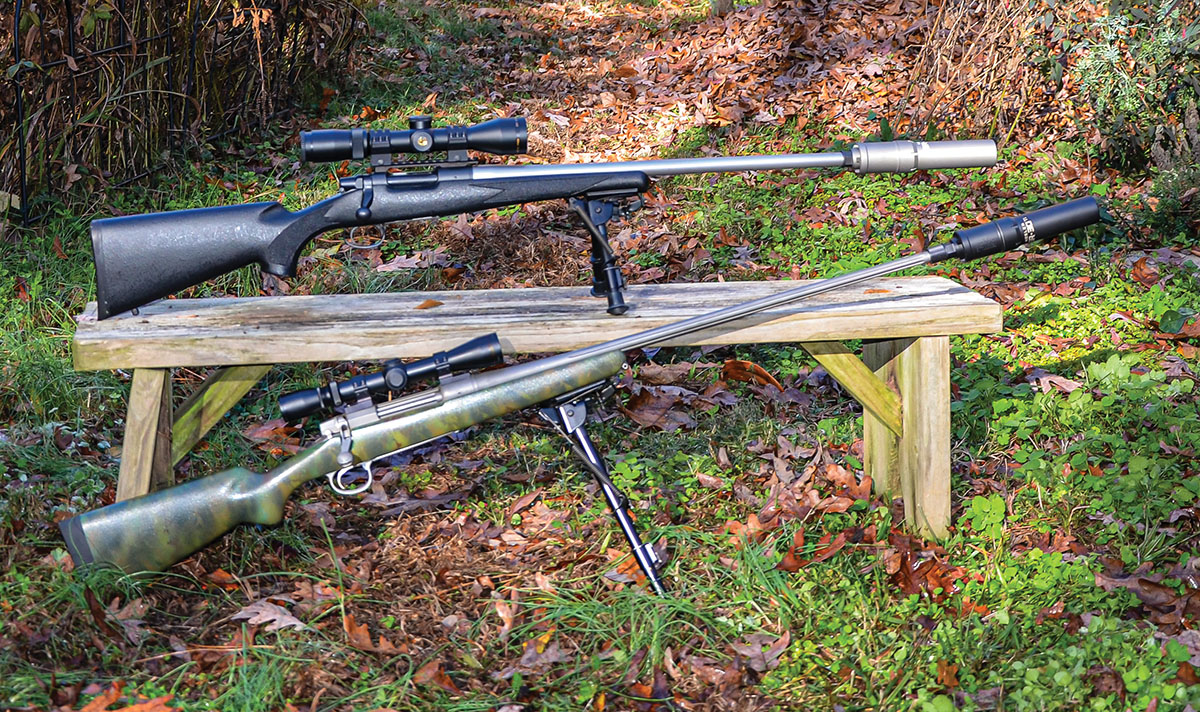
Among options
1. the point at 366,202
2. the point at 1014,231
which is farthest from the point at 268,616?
the point at 1014,231

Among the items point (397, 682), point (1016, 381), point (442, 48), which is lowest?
point (1016, 381)

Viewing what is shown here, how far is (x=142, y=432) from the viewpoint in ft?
10.8

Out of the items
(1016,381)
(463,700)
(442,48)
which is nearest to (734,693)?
(463,700)

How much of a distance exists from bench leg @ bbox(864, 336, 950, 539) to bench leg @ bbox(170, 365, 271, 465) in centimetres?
212

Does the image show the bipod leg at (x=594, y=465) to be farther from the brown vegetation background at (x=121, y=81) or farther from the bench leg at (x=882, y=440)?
the brown vegetation background at (x=121, y=81)

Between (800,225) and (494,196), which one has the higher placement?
(494,196)

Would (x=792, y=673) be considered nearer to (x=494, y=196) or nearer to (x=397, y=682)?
(x=397, y=682)

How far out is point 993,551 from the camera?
3.57 metres

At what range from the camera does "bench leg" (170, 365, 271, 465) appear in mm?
3504

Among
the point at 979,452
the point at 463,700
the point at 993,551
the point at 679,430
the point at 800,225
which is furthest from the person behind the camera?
the point at 800,225

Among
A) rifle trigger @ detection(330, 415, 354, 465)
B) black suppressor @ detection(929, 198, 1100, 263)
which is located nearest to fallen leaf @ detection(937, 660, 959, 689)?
black suppressor @ detection(929, 198, 1100, 263)

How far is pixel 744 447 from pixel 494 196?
1.53 meters

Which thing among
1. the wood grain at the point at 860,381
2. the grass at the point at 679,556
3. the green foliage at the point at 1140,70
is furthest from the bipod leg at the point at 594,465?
the green foliage at the point at 1140,70

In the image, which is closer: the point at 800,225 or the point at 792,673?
the point at 792,673
